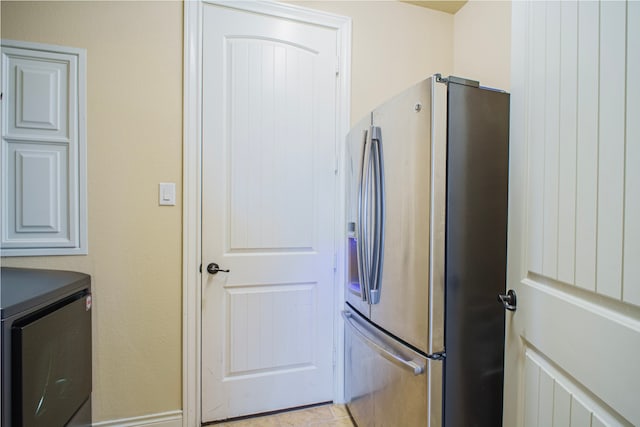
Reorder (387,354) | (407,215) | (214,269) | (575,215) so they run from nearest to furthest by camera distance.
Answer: (575,215)
(407,215)
(387,354)
(214,269)

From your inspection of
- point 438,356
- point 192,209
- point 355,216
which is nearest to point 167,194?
point 192,209


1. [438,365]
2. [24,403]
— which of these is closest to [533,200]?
[438,365]

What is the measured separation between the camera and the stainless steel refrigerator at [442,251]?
3.57ft

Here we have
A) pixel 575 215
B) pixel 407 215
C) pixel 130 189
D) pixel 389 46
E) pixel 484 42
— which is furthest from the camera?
pixel 389 46

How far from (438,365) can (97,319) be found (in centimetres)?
167

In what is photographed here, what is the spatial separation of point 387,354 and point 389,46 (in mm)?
1880

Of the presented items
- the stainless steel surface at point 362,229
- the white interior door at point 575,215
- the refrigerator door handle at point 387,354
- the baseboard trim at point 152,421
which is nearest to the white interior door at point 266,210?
the baseboard trim at point 152,421

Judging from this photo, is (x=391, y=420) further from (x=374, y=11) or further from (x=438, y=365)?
(x=374, y=11)

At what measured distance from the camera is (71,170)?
1.45m

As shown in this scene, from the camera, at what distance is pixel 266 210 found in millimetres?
1722

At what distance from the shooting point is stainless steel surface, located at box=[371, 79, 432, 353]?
3.63 feet

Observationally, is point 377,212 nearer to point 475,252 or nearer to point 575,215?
point 475,252

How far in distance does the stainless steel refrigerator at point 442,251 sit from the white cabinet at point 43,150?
1.53 meters

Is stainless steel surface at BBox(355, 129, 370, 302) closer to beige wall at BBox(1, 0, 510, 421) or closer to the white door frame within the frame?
the white door frame
